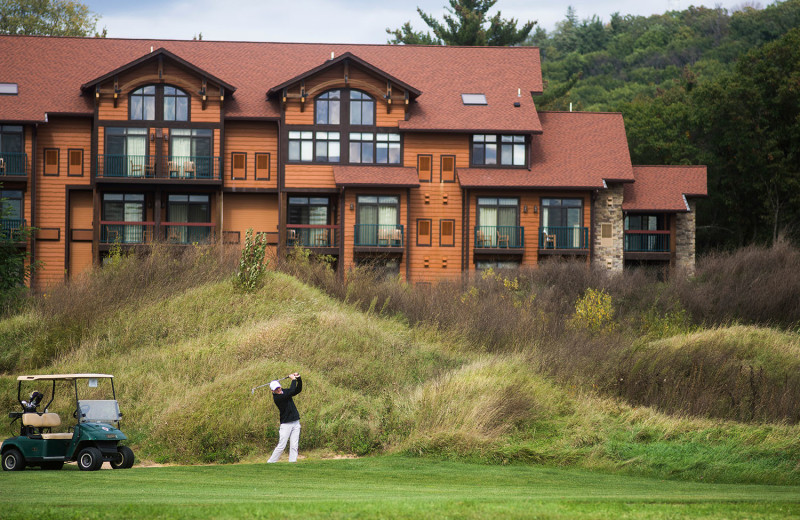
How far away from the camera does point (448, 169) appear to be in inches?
1639

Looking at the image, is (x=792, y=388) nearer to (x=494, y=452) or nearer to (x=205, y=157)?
(x=494, y=452)

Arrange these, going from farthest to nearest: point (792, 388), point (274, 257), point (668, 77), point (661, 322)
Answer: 1. point (668, 77)
2. point (274, 257)
3. point (661, 322)
4. point (792, 388)

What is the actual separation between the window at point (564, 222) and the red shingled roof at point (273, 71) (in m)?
3.29

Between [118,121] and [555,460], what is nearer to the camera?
[555,460]

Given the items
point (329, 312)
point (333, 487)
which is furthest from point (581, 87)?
point (333, 487)

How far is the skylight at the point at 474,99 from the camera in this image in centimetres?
4262

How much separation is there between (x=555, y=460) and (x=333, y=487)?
6.67m

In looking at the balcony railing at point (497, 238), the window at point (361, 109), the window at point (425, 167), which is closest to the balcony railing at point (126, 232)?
the window at point (361, 109)

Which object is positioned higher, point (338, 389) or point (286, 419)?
point (286, 419)

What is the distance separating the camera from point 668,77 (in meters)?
74.2

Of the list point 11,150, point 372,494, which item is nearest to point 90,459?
point 372,494

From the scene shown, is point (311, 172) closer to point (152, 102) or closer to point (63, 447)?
point (152, 102)

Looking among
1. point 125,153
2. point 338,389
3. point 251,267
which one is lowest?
point 338,389

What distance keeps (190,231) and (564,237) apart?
15.2 meters
